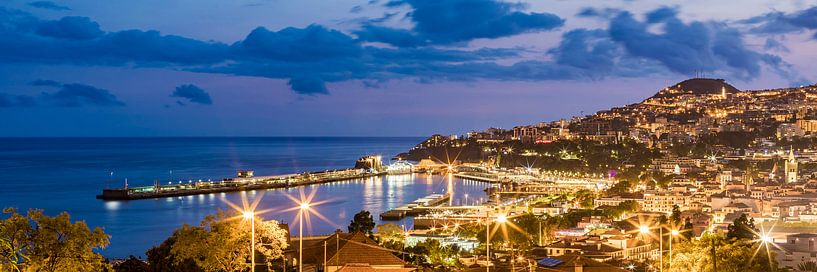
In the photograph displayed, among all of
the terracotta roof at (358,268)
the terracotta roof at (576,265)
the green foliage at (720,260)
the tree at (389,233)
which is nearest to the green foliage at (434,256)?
the tree at (389,233)

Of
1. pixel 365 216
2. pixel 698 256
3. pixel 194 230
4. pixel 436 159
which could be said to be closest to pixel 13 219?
pixel 194 230

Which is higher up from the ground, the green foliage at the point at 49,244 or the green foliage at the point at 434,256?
the green foliage at the point at 49,244

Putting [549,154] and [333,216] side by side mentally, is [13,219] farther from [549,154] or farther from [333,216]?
[549,154]

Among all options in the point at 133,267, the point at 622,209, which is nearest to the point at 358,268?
the point at 133,267

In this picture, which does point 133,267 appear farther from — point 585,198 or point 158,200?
point 158,200

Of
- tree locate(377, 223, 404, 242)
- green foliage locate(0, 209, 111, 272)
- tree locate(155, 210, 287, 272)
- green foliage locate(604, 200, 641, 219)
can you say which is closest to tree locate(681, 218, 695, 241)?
green foliage locate(604, 200, 641, 219)

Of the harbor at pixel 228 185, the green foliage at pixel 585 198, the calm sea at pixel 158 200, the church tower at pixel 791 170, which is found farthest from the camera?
the church tower at pixel 791 170

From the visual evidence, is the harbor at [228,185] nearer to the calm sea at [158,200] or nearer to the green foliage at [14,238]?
the calm sea at [158,200]
